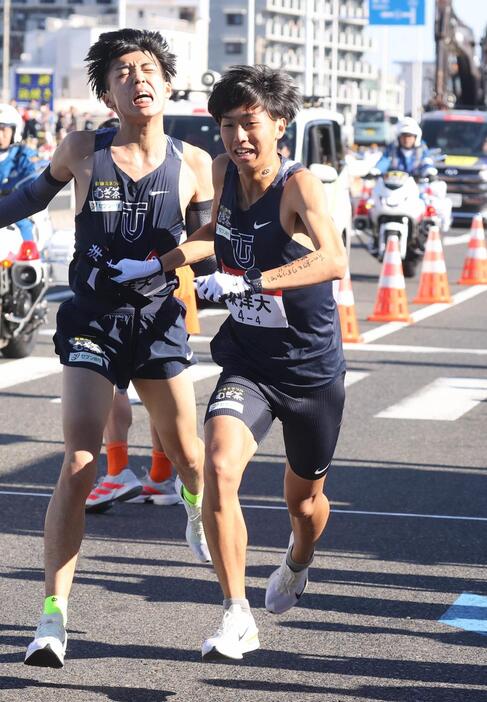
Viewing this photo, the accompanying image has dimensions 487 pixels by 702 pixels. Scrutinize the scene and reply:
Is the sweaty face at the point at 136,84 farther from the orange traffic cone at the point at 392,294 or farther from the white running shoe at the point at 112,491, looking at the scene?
the orange traffic cone at the point at 392,294

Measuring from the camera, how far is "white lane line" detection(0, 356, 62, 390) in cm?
1246

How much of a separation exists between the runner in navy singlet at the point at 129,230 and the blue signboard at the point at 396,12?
183 ft

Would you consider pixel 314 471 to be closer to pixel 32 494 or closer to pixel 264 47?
pixel 32 494

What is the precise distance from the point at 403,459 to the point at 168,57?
4032 mm

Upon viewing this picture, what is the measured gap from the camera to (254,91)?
527 cm

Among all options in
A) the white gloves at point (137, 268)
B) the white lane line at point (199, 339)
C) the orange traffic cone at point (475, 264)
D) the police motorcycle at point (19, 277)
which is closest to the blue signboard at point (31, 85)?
the orange traffic cone at point (475, 264)

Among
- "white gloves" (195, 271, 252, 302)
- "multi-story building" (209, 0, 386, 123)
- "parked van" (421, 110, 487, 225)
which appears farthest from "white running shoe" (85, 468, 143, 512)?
"multi-story building" (209, 0, 386, 123)

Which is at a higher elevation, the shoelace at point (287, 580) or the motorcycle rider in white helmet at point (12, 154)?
the motorcycle rider in white helmet at point (12, 154)

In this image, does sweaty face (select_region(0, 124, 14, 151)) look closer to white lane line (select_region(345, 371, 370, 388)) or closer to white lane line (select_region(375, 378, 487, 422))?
white lane line (select_region(345, 371, 370, 388))

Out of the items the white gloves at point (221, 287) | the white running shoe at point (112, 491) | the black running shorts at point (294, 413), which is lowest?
the white running shoe at point (112, 491)

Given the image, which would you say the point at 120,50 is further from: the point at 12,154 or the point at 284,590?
the point at 12,154

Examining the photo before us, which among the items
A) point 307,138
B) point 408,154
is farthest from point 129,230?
point 408,154

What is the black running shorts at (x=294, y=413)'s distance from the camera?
5297 mm

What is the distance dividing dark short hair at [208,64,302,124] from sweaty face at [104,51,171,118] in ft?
1.56
